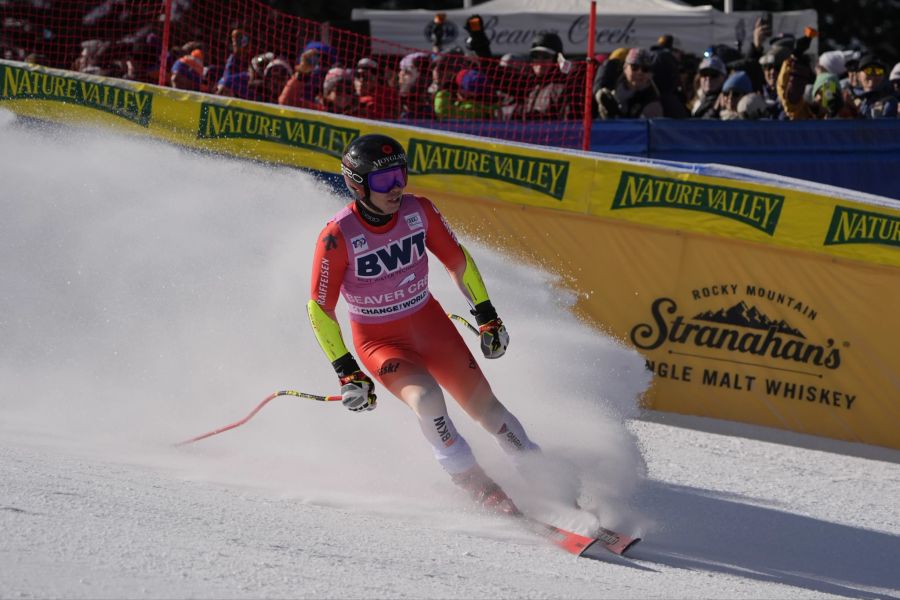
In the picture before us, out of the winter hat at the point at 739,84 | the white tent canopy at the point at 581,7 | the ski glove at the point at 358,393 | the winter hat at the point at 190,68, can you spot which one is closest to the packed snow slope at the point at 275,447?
the ski glove at the point at 358,393

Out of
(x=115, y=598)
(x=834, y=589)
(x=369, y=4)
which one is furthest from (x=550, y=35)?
(x=369, y=4)

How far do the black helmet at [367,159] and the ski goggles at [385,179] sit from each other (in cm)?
2

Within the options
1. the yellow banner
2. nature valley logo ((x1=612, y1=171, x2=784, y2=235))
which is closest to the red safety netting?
the yellow banner

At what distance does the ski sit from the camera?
5.34 m

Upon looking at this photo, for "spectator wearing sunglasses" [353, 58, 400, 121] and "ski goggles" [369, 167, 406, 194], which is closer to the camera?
"ski goggles" [369, 167, 406, 194]

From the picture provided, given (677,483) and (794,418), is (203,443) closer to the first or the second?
(677,483)

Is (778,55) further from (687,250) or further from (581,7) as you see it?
(581,7)

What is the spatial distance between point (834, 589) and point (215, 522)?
2725mm

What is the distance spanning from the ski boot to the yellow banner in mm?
2740

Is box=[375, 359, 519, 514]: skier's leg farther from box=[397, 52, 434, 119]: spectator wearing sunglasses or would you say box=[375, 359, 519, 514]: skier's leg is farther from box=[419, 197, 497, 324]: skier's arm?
box=[397, 52, 434, 119]: spectator wearing sunglasses

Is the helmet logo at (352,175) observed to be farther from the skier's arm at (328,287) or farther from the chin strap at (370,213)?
the skier's arm at (328,287)

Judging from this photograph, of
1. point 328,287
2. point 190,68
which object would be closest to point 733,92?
point 190,68

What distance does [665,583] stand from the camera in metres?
4.93

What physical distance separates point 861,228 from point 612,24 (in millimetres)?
7552
